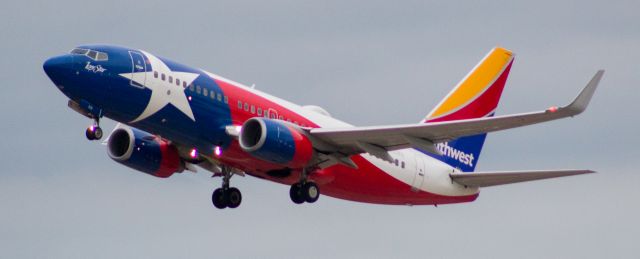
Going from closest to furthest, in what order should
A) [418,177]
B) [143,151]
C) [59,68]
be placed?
[59,68] → [143,151] → [418,177]

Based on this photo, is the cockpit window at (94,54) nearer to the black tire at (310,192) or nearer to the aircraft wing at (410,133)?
the aircraft wing at (410,133)

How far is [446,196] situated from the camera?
235 feet

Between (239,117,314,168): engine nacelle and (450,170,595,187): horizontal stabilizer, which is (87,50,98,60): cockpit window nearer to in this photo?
(239,117,314,168): engine nacelle

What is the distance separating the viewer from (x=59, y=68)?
62.8 m

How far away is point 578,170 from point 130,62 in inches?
679

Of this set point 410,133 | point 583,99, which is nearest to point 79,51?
point 410,133

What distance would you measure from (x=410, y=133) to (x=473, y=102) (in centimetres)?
1268

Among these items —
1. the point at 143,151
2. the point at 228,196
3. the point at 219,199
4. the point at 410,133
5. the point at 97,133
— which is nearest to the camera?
the point at 97,133

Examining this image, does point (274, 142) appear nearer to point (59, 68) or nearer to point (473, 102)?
point (59, 68)

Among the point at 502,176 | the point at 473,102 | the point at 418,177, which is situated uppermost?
the point at 473,102

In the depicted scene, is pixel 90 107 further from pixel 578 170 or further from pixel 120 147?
pixel 578 170

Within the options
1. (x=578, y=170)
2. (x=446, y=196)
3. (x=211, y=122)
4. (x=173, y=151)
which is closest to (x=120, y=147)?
(x=173, y=151)

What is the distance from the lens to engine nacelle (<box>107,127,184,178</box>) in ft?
226

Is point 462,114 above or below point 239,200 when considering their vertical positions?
above
